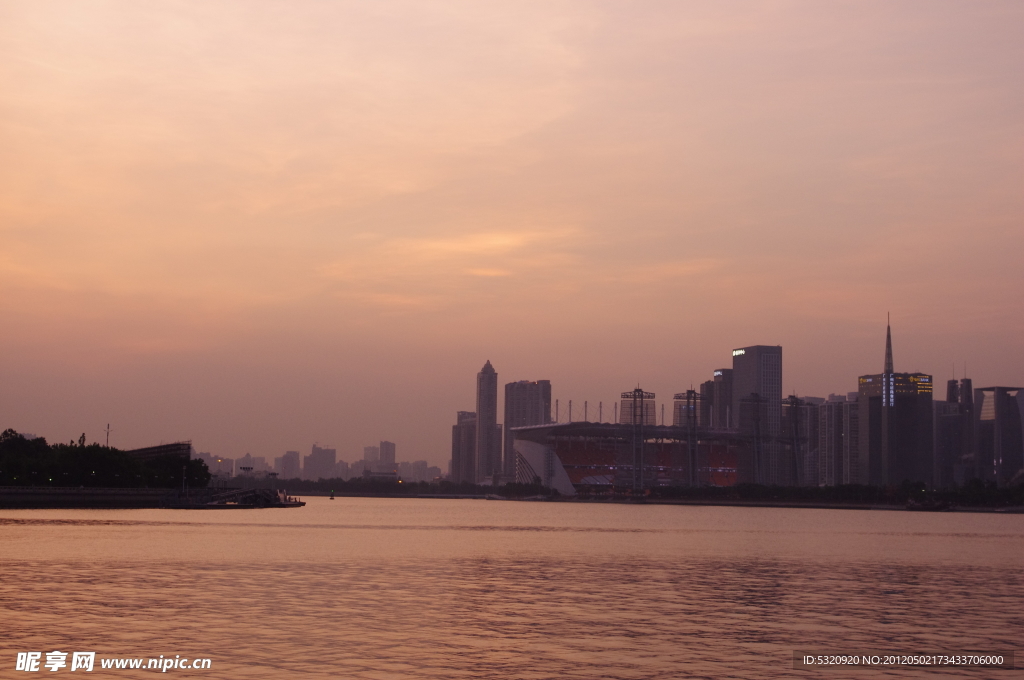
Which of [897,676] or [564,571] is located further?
[564,571]

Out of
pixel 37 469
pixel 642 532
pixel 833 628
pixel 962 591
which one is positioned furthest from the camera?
pixel 37 469

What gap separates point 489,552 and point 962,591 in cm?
3102

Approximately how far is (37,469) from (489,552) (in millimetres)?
126666

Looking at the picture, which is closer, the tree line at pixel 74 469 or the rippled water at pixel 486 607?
the rippled water at pixel 486 607

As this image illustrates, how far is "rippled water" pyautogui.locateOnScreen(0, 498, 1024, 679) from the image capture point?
29.5 meters

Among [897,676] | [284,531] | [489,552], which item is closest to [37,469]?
[284,531]

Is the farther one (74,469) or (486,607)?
(74,469)

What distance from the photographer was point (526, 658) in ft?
97.7

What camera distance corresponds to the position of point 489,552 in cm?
7412

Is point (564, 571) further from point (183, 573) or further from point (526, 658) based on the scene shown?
point (526, 658)

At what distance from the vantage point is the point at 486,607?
41.0 meters

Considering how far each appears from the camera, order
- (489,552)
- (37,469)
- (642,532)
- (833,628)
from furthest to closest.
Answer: (37,469)
(642,532)
(489,552)
(833,628)

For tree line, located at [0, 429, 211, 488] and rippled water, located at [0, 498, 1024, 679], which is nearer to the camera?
rippled water, located at [0, 498, 1024, 679]

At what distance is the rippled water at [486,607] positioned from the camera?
2945 centimetres
